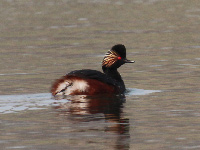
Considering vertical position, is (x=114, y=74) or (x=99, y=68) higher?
(x=114, y=74)

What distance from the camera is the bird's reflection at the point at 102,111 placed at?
469 inches

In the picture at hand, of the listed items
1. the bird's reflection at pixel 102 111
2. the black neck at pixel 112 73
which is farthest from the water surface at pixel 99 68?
the black neck at pixel 112 73

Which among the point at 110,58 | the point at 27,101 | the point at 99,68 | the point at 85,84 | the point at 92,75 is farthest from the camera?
the point at 99,68

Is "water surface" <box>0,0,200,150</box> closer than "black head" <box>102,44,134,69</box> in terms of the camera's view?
Yes

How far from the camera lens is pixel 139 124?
40.5 ft

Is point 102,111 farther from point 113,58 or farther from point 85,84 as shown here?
point 113,58

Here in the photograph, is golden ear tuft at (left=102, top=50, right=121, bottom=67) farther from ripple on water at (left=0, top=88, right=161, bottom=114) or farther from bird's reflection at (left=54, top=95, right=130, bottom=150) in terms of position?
bird's reflection at (left=54, top=95, right=130, bottom=150)

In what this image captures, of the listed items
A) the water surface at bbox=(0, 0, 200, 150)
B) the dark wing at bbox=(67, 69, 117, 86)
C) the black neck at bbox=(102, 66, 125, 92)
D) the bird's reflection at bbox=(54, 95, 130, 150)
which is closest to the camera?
the water surface at bbox=(0, 0, 200, 150)

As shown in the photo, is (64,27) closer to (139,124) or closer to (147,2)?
(147,2)

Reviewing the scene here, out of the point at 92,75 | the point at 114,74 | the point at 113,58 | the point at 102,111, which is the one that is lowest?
the point at 102,111

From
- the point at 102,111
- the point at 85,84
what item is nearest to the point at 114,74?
the point at 85,84

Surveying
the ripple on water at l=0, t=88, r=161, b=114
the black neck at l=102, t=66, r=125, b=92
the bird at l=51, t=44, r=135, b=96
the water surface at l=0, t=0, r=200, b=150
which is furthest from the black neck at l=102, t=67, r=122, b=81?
the ripple on water at l=0, t=88, r=161, b=114

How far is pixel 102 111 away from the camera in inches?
539

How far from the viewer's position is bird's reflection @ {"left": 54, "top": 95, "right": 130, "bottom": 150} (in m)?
11.9
